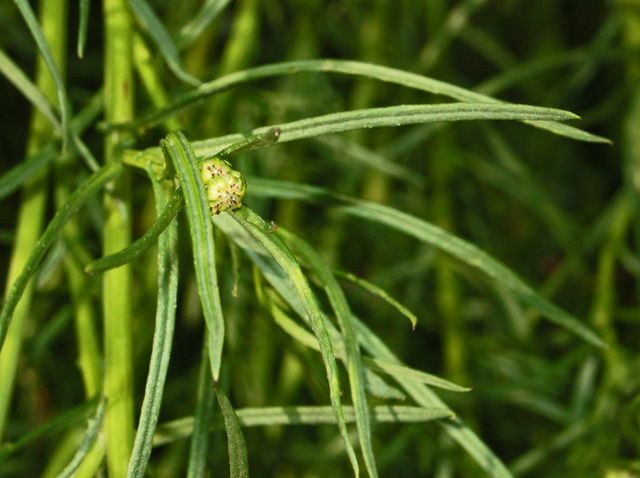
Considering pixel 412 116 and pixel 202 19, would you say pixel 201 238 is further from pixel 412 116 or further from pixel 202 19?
pixel 202 19

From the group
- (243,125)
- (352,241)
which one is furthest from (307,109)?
(352,241)

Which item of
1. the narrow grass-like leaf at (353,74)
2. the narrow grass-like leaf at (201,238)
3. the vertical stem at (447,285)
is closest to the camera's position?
the narrow grass-like leaf at (201,238)

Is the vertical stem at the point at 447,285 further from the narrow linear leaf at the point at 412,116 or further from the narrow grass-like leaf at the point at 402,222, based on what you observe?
the narrow linear leaf at the point at 412,116

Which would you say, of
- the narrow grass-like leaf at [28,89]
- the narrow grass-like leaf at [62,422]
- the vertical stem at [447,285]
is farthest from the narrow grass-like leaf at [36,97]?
the vertical stem at [447,285]

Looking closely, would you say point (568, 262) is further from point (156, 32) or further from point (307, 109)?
point (156, 32)

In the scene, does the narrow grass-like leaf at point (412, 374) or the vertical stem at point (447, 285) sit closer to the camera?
the narrow grass-like leaf at point (412, 374)

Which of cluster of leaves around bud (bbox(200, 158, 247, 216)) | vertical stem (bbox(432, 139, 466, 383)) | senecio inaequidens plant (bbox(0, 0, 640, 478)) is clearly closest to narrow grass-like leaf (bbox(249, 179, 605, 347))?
senecio inaequidens plant (bbox(0, 0, 640, 478))

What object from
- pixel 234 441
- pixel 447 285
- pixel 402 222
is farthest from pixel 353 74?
pixel 447 285
